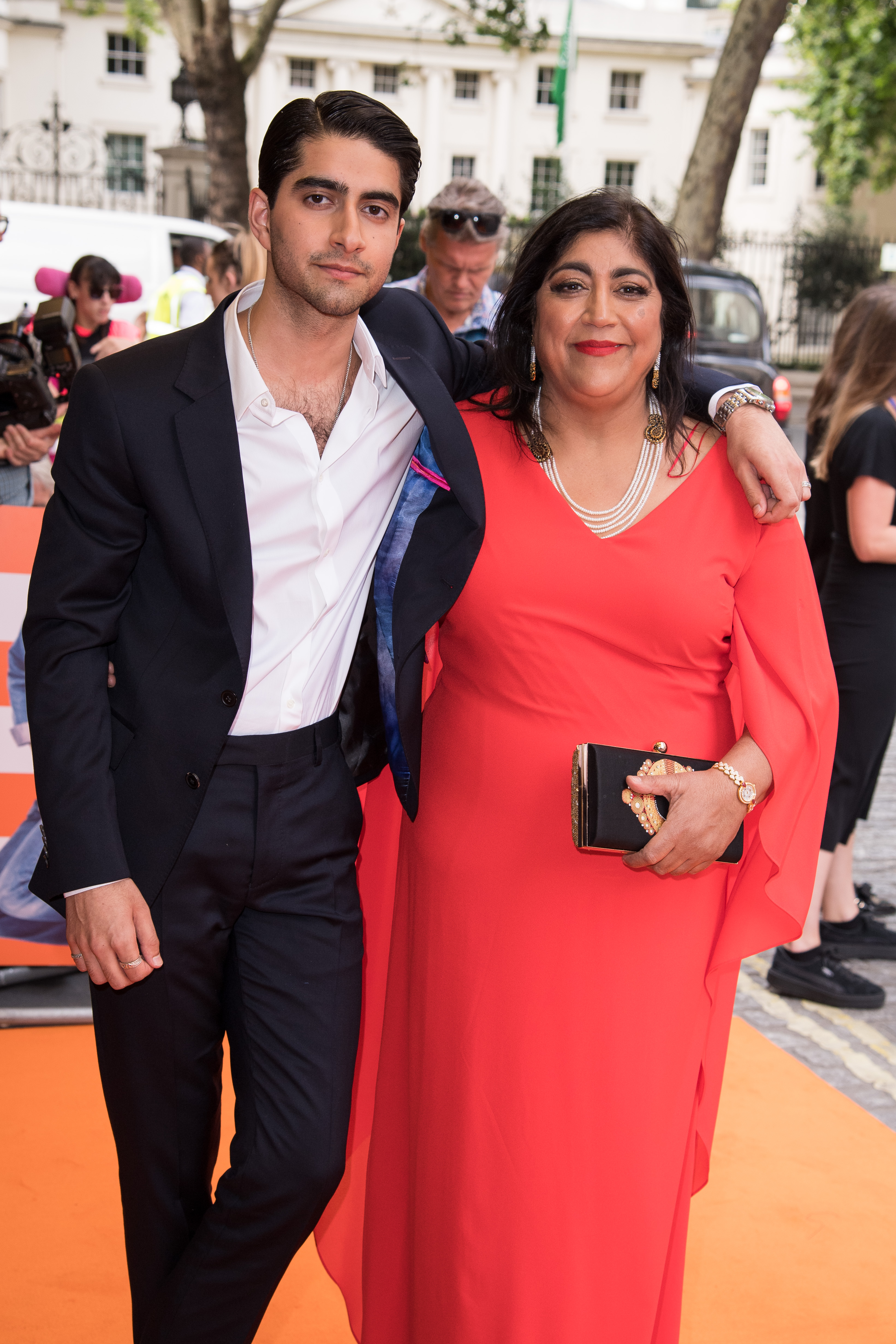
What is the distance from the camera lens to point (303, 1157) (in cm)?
221

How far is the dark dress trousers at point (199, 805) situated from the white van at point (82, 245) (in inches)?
434

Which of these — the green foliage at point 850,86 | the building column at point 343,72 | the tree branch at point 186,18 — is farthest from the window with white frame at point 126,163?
the green foliage at point 850,86

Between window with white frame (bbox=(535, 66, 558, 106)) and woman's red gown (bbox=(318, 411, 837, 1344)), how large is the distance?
43156 millimetres

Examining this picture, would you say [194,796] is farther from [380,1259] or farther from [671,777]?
[380,1259]

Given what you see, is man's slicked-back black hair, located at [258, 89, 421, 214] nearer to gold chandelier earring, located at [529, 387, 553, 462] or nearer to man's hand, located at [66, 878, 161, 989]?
gold chandelier earring, located at [529, 387, 553, 462]

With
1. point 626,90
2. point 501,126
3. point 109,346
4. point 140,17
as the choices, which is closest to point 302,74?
point 501,126

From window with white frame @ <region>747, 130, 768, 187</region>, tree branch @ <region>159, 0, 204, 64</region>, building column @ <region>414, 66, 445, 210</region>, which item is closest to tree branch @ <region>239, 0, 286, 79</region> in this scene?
tree branch @ <region>159, 0, 204, 64</region>

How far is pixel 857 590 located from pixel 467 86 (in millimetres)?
41568

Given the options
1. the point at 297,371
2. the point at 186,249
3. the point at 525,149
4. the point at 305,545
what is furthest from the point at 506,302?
the point at 525,149

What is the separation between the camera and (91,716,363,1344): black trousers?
2170 millimetres

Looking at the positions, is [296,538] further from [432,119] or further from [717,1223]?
[432,119]

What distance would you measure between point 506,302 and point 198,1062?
158cm

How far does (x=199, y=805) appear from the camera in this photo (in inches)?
83.4

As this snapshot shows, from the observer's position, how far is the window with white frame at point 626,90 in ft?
137
